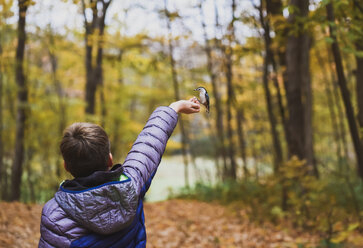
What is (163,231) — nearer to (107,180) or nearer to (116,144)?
(107,180)

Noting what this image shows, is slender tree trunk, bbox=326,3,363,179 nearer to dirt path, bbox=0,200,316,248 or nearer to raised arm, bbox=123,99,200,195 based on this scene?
dirt path, bbox=0,200,316,248

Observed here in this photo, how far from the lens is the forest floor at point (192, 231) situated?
453 cm

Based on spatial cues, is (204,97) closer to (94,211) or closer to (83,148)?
(83,148)

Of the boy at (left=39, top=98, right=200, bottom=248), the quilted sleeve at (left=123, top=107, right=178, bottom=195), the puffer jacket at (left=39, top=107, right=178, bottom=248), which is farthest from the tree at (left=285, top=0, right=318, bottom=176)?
the puffer jacket at (left=39, top=107, right=178, bottom=248)

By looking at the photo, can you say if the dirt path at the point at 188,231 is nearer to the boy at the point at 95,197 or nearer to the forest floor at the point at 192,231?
the forest floor at the point at 192,231

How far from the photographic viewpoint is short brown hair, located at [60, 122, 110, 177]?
1493mm

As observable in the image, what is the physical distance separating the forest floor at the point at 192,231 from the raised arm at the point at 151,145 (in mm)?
3069

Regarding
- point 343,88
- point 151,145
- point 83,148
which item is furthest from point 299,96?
point 83,148

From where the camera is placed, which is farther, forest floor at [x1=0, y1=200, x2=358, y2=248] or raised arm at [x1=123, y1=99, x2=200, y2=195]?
forest floor at [x1=0, y1=200, x2=358, y2=248]

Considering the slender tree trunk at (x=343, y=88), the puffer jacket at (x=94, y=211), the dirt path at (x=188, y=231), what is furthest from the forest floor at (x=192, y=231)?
the puffer jacket at (x=94, y=211)

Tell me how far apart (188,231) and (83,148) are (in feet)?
15.2

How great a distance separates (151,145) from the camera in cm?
166

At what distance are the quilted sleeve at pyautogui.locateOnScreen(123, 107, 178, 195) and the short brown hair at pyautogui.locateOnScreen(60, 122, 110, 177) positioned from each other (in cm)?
15

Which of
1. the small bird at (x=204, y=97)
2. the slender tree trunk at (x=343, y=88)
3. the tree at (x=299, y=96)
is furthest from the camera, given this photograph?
the tree at (x=299, y=96)
